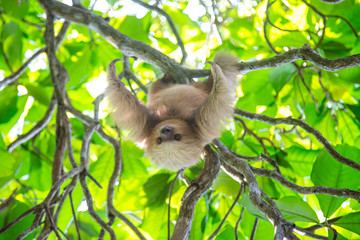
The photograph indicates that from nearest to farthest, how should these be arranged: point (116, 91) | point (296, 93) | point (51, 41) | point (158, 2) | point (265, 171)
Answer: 1. point (265, 171)
2. point (116, 91)
3. point (51, 41)
4. point (296, 93)
5. point (158, 2)

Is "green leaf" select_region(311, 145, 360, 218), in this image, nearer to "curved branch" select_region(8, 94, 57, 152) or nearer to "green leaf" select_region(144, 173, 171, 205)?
"green leaf" select_region(144, 173, 171, 205)

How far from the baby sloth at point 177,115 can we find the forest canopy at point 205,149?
0.12 meters

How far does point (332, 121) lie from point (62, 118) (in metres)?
2.31

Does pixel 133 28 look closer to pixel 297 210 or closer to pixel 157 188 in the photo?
pixel 157 188

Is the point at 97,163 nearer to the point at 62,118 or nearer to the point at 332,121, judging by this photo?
the point at 62,118

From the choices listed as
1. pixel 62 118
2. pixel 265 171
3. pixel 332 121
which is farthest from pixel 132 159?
pixel 332 121

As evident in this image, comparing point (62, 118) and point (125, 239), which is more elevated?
point (62, 118)

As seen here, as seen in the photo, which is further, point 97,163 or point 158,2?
point 158,2

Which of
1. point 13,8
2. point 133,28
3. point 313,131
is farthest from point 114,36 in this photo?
point 313,131

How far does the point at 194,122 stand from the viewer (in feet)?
8.59

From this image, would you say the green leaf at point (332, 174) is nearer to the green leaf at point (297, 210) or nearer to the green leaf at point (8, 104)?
the green leaf at point (297, 210)

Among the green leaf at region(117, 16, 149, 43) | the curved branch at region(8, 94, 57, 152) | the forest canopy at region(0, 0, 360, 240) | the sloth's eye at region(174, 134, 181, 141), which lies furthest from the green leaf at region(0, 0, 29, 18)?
the sloth's eye at region(174, 134, 181, 141)

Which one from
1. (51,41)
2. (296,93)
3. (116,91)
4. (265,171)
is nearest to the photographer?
(265,171)

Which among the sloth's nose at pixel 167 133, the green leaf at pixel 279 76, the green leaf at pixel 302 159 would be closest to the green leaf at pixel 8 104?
the sloth's nose at pixel 167 133
